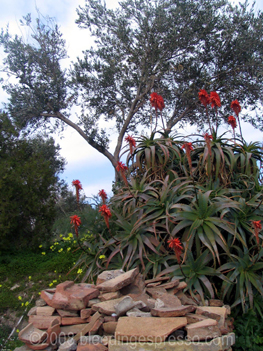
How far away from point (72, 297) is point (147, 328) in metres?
0.97

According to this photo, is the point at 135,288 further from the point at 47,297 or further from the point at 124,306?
the point at 47,297

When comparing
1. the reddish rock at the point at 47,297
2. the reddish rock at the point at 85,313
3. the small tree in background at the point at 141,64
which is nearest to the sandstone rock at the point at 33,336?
the reddish rock at the point at 47,297

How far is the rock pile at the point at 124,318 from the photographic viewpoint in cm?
295

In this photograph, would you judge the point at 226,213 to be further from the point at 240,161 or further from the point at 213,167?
the point at 240,161

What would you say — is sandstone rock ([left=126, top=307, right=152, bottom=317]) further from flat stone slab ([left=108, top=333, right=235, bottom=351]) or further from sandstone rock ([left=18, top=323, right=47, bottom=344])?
sandstone rock ([left=18, top=323, right=47, bottom=344])

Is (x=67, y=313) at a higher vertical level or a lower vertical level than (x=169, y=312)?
lower

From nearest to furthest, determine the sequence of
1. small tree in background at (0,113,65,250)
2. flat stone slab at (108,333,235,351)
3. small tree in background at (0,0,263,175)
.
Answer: flat stone slab at (108,333,235,351) < small tree in background at (0,113,65,250) < small tree in background at (0,0,263,175)

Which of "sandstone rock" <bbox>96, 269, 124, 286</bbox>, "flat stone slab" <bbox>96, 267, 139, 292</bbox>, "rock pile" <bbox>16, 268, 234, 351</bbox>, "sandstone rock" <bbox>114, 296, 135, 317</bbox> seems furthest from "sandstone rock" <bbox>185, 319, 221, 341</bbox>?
Answer: "sandstone rock" <bbox>96, 269, 124, 286</bbox>

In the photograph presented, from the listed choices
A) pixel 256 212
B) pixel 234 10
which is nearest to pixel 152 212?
pixel 256 212

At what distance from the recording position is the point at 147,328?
2.98 m

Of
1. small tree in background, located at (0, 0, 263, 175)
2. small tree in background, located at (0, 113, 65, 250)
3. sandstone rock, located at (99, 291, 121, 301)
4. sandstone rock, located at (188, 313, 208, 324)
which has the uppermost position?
small tree in background, located at (0, 0, 263, 175)

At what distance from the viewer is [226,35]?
583 inches

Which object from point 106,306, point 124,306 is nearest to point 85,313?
point 106,306

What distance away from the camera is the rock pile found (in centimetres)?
295
